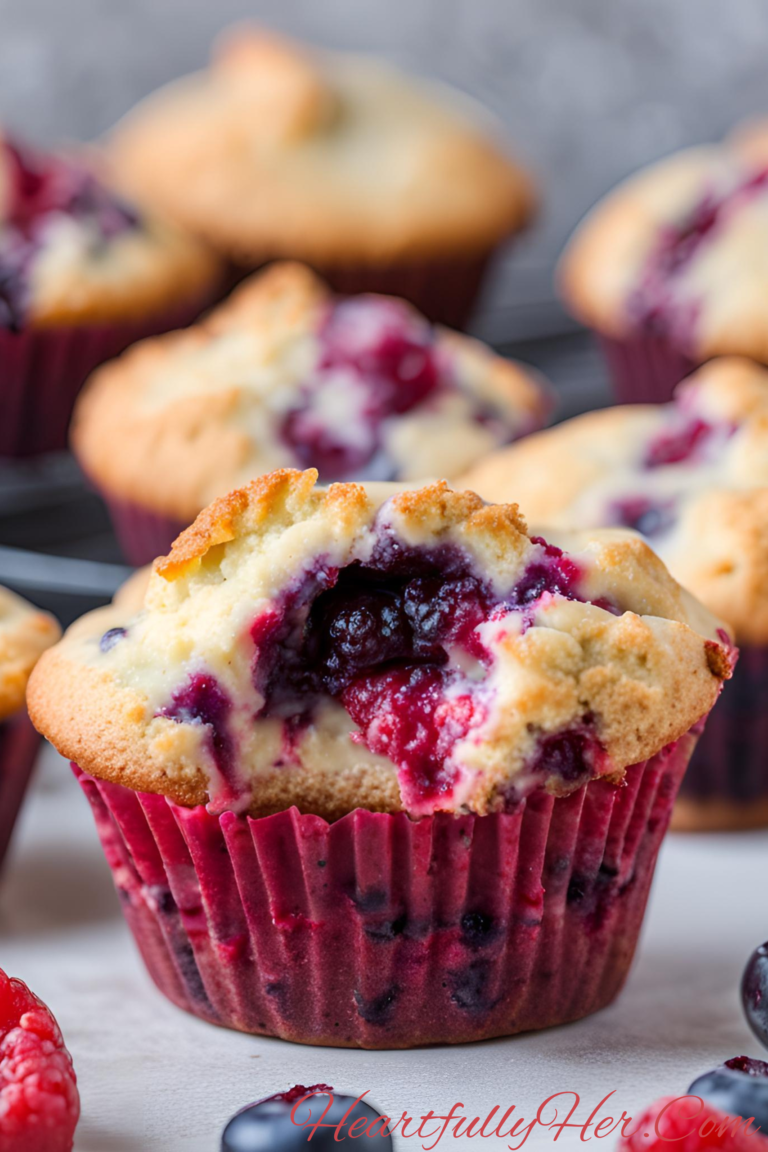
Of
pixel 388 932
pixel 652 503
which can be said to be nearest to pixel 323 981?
pixel 388 932

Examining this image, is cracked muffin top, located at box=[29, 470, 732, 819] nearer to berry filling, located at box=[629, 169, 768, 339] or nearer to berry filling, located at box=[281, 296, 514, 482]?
berry filling, located at box=[281, 296, 514, 482]

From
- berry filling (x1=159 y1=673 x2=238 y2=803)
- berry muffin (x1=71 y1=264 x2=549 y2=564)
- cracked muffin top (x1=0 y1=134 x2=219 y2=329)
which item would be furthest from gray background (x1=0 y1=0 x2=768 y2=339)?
berry filling (x1=159 y1=673 x2=238 y2=803)

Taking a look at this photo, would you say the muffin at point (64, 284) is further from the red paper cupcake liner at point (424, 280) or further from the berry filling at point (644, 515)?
the berry filling at point (644, 515)

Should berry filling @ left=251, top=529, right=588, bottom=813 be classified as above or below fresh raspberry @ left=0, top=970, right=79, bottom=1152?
above

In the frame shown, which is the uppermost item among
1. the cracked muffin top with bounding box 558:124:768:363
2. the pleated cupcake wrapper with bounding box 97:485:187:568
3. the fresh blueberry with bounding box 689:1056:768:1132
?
the cracked muffin top with bounding box 558:124:768:363

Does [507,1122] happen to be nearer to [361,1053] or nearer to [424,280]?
[361,1053]

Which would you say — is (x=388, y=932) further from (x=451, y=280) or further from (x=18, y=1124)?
(x=451, y=280)

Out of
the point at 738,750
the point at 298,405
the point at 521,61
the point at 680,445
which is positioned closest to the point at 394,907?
the point at 738,750
